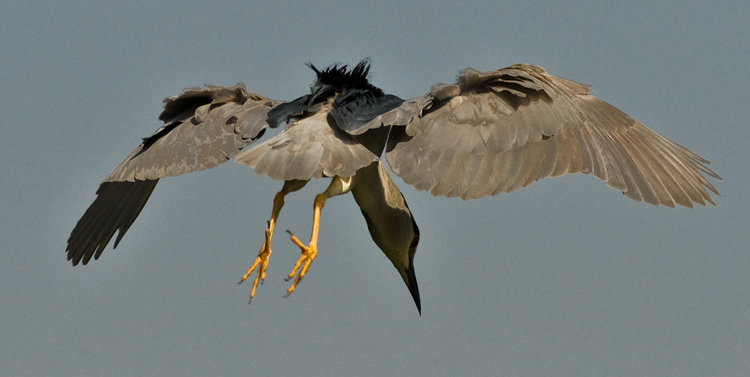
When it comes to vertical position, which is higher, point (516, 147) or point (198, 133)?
point (198, 133)

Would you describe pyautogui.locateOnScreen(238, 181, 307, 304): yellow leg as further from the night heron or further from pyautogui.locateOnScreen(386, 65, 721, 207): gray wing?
pyautogui.locateOnScreen(386, 65, 721, 207): gray wing

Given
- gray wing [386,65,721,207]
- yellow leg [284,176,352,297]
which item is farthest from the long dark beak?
gray wing [386,65,721,207]

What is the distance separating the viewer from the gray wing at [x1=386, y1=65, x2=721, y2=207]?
311 inches

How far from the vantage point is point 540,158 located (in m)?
8.07

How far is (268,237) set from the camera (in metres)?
8.33

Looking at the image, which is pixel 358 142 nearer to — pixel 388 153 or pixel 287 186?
pixel 388 153

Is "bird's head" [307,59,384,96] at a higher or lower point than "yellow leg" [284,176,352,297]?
higher

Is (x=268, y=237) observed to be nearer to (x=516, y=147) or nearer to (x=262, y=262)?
(x=262, y=262)

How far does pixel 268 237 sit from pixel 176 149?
101 centimetres

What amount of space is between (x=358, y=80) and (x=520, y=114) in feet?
4.60

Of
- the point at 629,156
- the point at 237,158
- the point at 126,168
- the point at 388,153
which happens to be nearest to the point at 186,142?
the point at 126,168

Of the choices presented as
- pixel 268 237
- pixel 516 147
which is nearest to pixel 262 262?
pixel 268 237

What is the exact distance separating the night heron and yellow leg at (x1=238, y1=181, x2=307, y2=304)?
10mm

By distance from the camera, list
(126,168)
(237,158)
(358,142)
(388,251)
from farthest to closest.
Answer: (388,251)
(126,168)
(358,142)
(237,158)
